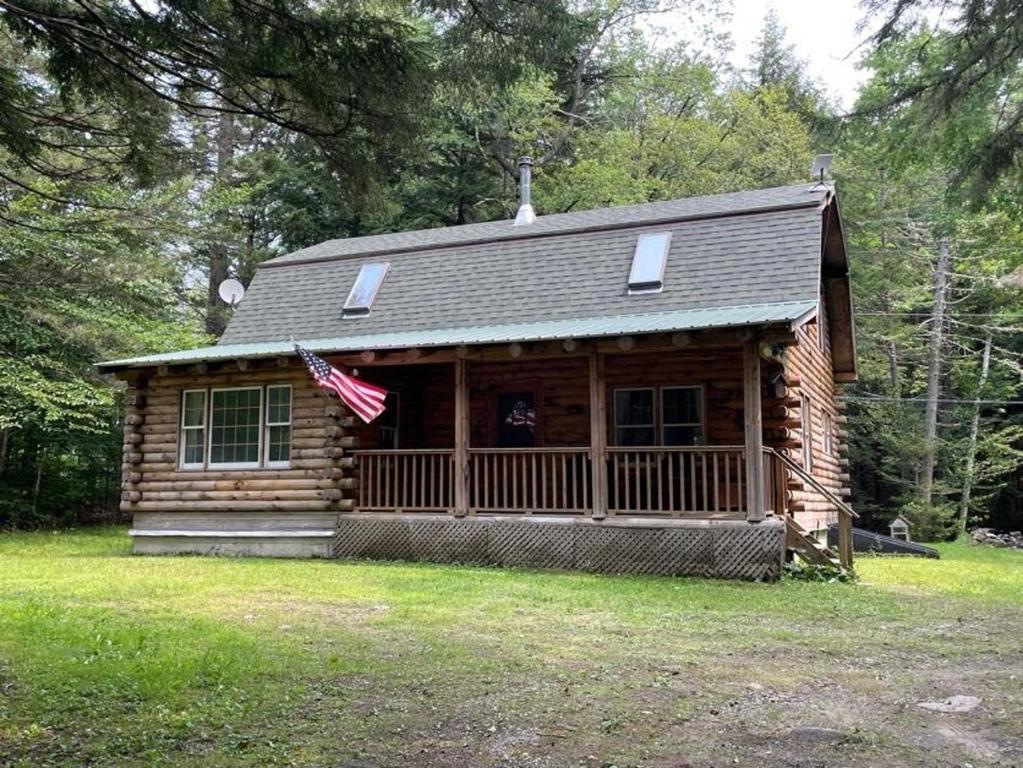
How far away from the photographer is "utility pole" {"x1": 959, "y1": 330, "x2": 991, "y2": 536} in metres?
24.2

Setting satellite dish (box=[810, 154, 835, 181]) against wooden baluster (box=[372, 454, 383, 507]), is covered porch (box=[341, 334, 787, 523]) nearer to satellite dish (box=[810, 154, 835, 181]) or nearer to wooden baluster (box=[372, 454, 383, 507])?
wooden baluster (box=[372, 454, 383, 507])

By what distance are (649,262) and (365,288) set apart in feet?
17.5

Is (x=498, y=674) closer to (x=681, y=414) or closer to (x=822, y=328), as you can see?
(x=681, y=414)

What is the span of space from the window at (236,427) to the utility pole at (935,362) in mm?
18168

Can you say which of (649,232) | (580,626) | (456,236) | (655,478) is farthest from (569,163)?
(580,626)

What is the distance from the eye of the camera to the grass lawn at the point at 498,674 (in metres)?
4.25

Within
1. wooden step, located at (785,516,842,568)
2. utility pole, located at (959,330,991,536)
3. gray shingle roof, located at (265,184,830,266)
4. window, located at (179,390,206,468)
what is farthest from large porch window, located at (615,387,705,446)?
utility pole, located at (959,330,991,536)

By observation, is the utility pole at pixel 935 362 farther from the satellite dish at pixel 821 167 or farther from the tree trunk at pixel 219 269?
the tree trunk at pixel 219 269

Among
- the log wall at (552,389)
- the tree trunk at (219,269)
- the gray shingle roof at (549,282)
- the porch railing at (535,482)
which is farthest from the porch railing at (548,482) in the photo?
the tree trunk at (219,269)

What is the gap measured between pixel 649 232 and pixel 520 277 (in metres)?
2.33

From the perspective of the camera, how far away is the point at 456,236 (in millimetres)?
17234

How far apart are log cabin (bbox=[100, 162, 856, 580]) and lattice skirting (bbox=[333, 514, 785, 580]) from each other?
0.03 meters

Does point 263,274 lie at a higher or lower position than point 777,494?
higher

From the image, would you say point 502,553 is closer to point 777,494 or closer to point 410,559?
point 410,559
